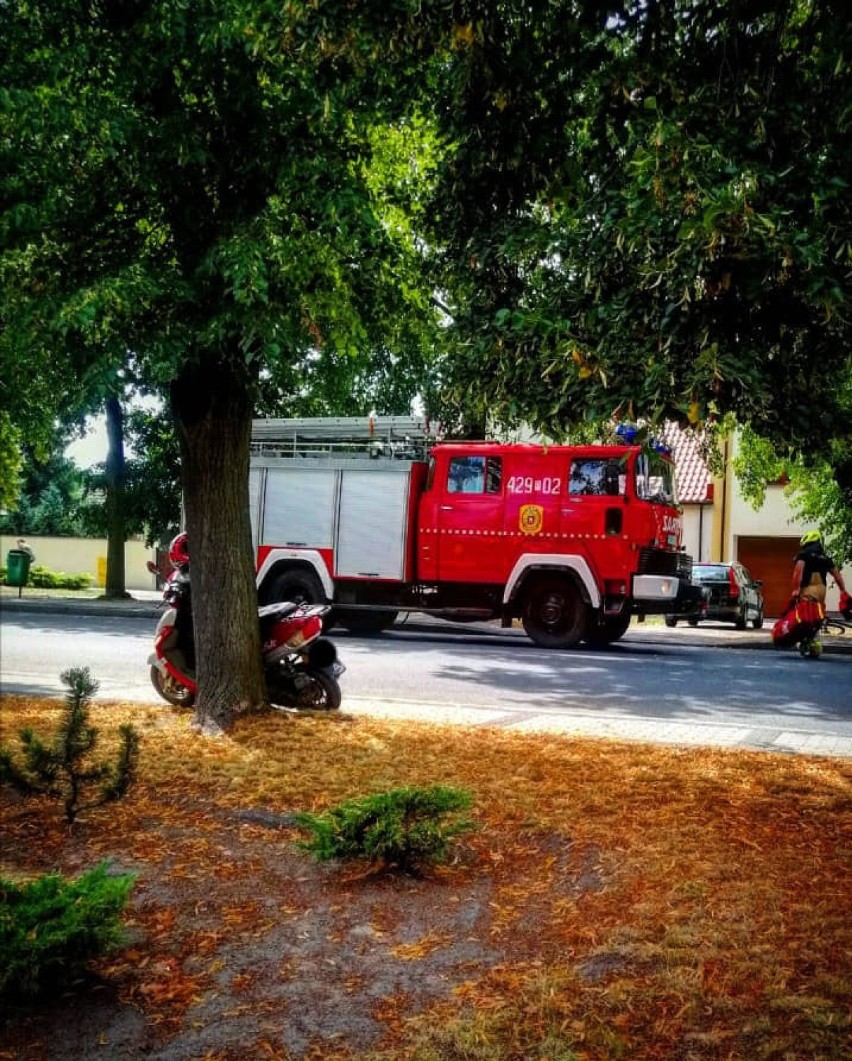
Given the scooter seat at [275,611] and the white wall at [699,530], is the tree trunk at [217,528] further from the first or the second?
the white wall at [699,530]

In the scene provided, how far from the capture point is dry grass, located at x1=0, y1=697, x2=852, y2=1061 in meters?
3.14

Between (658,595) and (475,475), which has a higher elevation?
(475,475)

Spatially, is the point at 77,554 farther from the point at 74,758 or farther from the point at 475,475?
the point at 74,758

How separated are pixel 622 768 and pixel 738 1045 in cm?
347

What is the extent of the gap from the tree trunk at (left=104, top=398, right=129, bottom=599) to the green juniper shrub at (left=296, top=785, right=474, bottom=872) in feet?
78.7

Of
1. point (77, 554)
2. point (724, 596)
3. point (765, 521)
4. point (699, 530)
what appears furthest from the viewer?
point (77, 554)

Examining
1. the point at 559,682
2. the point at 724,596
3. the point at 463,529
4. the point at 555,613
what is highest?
the point at 463,529

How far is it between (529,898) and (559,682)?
759cm

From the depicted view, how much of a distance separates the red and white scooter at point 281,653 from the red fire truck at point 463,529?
7.31 metres

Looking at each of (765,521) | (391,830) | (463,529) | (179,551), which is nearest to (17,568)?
(463,529)

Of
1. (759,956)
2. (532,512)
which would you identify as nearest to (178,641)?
(759,956)

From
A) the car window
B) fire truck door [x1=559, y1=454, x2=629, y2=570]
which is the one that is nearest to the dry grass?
fire truck door [x1=559, y1=454, x2=629, y2=570]

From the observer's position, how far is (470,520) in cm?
1689

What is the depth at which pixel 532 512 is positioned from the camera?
16.4m
